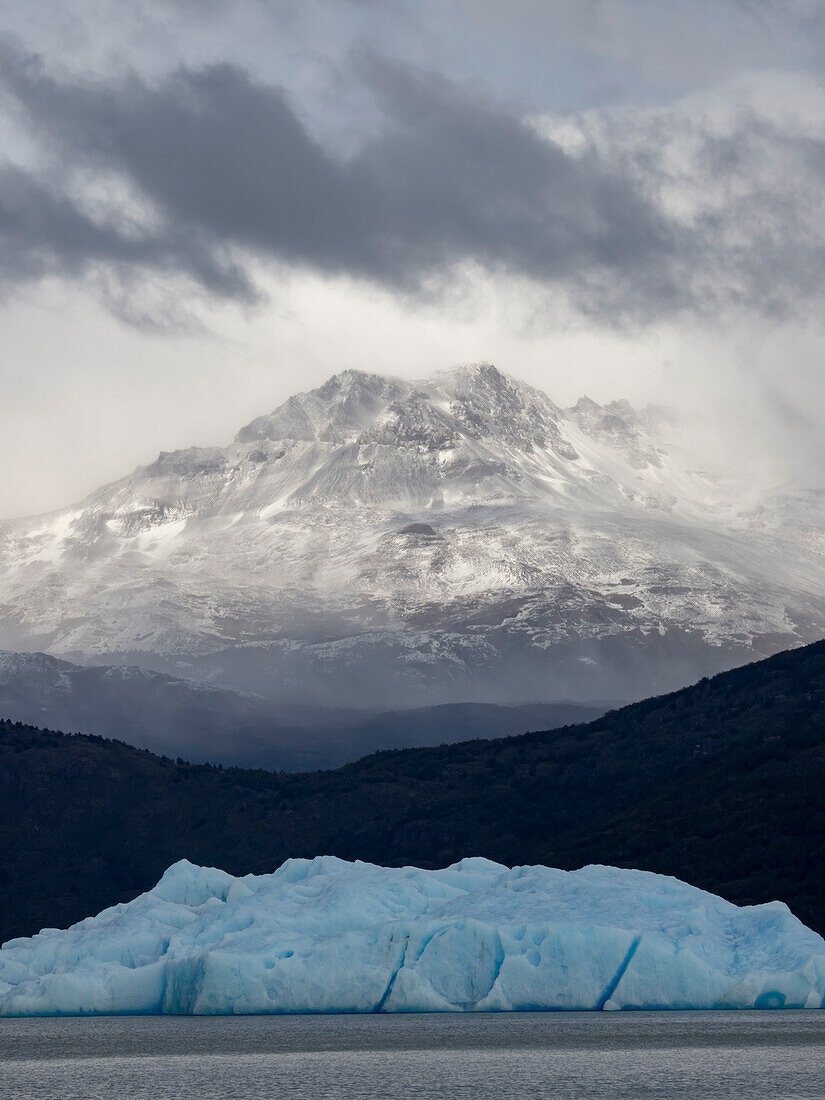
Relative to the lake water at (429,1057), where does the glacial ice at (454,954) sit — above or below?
above

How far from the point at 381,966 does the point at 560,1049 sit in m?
18.7

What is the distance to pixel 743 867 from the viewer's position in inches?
Result: 5787

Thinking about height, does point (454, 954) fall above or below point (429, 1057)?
above

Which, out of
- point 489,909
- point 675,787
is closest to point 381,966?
point 489,909

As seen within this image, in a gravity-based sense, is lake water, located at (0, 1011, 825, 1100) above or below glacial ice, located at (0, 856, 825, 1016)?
below

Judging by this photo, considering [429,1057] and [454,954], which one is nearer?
[429,1057]

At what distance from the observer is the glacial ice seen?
9375 cm

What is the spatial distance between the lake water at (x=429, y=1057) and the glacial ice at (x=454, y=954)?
1697mm

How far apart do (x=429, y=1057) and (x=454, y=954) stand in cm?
1663

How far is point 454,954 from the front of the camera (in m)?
95.6

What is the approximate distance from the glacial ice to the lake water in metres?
1.70

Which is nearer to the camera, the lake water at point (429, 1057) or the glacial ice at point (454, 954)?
the lake water at point (429, 1057)

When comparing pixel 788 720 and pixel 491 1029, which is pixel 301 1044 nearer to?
pixel 491 1029

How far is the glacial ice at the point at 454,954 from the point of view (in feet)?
308
